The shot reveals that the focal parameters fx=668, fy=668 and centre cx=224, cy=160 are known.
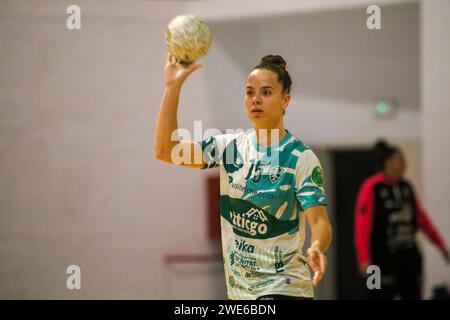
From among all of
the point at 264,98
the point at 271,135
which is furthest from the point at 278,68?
the point at 271,135

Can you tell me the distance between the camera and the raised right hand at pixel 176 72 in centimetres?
221

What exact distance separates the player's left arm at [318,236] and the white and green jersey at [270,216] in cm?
4

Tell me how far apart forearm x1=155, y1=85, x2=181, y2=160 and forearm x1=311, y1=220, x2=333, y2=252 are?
0.57 metres

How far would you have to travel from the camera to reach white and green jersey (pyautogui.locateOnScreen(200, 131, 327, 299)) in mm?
2359

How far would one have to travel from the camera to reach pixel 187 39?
226 cm

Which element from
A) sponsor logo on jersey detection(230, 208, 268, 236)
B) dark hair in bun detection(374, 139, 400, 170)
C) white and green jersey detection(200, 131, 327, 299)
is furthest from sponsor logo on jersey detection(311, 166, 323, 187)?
dark hair in bun detection(374, 139, 400, 170)

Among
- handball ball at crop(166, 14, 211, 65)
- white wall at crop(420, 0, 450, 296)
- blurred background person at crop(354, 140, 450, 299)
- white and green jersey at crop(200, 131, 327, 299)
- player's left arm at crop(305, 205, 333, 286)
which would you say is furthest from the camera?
white wall at crop(420, 0, 450, 296)

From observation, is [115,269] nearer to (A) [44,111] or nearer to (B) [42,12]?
(A) [44,111]

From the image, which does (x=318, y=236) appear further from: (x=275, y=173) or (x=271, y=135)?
(x=271, y=135)

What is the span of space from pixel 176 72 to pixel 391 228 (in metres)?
2.80

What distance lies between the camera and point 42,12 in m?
4.87

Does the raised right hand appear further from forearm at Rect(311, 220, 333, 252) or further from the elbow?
forearm at Rect(311, 220, 333, 252)
